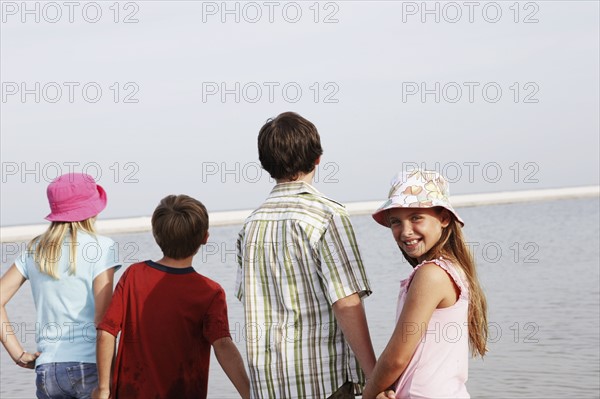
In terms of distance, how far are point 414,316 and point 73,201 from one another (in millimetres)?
1492

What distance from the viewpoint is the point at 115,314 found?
3.35 metres

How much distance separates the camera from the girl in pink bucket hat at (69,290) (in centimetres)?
344

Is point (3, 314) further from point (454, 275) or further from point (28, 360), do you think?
point (454, 275)

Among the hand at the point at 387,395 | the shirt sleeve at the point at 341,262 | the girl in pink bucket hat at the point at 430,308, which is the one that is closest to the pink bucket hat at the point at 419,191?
the girl in pink bucket hat at the point at 430,308

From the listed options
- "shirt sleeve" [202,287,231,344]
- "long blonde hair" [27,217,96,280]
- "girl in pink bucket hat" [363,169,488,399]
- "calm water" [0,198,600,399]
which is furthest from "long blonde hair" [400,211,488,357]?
"calm water" [0,198,600,399]

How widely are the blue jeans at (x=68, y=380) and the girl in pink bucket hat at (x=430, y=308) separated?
3.83 ft

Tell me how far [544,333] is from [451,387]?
7.44m

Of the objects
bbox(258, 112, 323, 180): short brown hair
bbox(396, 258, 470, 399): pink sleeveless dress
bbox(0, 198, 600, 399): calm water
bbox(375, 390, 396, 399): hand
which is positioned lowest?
bbox(0, 198, 600, 399): calm water

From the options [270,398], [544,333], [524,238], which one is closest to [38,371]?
[270,398]

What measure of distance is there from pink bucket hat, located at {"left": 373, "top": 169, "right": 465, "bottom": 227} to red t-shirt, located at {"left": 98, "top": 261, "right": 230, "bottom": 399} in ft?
2.77

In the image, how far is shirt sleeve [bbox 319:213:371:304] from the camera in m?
2.84

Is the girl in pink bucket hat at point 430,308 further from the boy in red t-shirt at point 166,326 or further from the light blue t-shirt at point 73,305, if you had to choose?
the light blue t-shirt at point 73,305

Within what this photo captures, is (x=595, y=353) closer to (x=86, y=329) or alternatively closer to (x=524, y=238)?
(x=86, y=329)

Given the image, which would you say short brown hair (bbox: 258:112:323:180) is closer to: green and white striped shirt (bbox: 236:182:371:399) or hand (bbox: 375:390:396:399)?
green and white striped shirt (bbox: 236:182:371:399)
